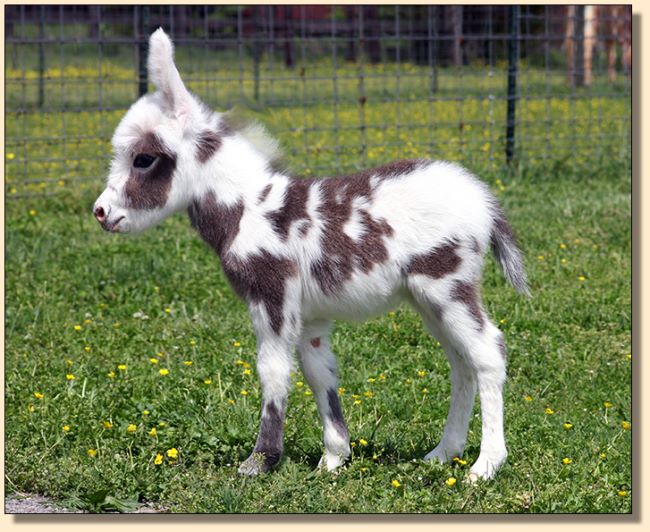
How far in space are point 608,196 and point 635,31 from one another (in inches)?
220

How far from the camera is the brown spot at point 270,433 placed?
4.80 meters

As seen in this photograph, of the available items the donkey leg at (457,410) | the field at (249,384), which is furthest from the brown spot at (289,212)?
the field at (249,384)

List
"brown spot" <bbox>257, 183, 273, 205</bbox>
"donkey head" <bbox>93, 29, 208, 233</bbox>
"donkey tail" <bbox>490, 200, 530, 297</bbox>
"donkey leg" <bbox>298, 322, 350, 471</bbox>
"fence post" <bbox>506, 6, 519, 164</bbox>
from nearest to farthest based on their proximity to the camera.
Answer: "donkey head" <bbox>93, 29, 208, 233</bbox>
"brown spot" <bbox>257, 183, 273, 205</bbox>
"donkey tail" <bbox>490, 200, 530, 297</bbox>
"donkey leg" <bbox>298, 322, 350, 471</bbox>
"fence post" <bbox>506, 6, 519, 164</bbox>

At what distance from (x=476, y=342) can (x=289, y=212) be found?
1.00 meters

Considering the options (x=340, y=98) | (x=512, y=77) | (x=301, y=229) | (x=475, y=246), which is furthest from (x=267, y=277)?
(x=340, y=98)

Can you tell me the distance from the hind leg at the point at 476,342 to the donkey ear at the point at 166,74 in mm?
1275

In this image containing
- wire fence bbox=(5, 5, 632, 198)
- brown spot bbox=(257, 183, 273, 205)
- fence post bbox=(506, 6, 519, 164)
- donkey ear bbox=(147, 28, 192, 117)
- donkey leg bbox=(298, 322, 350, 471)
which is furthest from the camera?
fence post bbox=(506, 6, 519, 164)

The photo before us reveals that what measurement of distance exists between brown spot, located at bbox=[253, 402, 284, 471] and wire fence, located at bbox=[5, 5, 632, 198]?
3192 mm

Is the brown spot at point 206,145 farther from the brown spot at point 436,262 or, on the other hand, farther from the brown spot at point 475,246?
the brown spot at point 475,246

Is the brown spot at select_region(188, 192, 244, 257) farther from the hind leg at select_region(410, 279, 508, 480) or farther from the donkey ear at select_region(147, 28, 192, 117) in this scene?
the hind leg at select_region(410, 279, 508, 480)

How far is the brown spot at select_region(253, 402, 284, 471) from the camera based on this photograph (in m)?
4.80

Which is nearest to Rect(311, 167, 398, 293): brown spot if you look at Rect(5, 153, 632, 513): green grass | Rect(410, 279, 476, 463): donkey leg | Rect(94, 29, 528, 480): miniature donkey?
Rect(94, 29, 528, 480): miniature donkey

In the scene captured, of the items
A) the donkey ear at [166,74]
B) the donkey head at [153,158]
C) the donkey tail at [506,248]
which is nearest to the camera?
the donkey ear at [166,74]

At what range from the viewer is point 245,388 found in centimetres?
599
